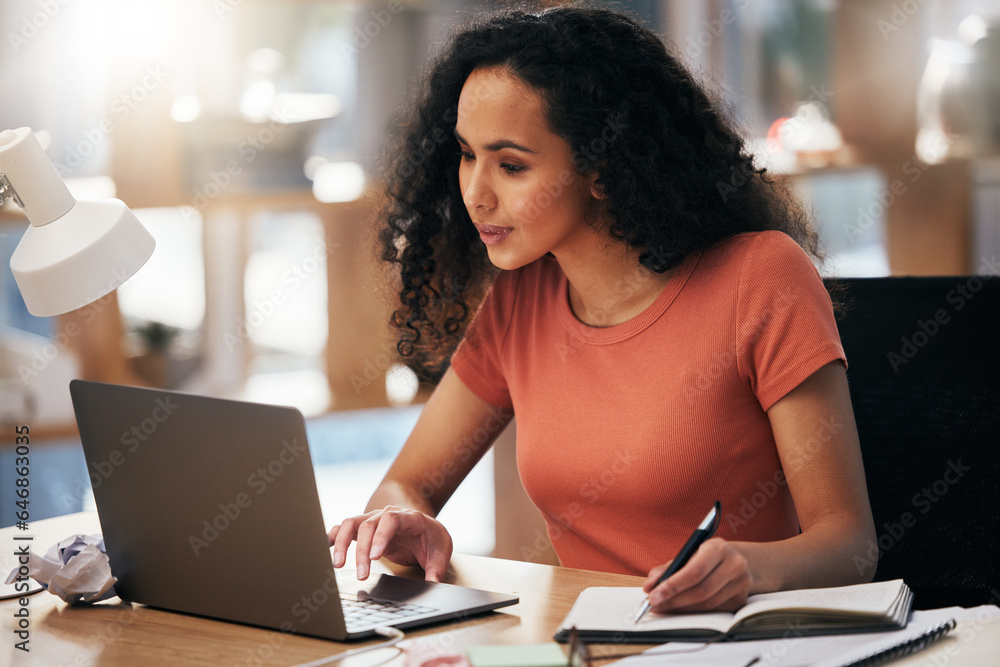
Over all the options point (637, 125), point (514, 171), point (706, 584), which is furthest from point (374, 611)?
point (637, 125)

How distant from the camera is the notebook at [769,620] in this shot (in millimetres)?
Result: 825

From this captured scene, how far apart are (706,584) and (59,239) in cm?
62

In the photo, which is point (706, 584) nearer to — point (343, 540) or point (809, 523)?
point (809, 523)

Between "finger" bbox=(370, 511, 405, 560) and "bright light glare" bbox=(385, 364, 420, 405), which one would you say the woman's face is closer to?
"finger" bbox=(370, 511, 405, 560)

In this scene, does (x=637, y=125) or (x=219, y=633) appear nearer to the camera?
(x=219, y=633)

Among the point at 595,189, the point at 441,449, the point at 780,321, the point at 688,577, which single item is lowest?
the point at 441,449

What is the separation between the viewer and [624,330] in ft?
4.38

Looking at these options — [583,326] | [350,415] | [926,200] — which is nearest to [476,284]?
[583,326]

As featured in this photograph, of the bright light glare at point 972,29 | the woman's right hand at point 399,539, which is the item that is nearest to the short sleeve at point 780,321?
the woman's right hand at point 399,539

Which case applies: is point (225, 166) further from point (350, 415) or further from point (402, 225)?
point (402, 225)

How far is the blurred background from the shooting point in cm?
228

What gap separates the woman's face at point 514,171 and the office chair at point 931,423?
407mm

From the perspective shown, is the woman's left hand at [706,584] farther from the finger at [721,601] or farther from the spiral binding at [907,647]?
the spiral binding at [907,647]

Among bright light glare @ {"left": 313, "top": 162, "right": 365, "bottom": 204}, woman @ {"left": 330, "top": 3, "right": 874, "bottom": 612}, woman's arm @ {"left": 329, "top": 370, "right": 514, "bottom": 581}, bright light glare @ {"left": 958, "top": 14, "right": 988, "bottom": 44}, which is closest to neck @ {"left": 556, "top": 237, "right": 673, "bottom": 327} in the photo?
woman @ {"left": 330, "top": 3, "right": 874, "bottom": 612}
